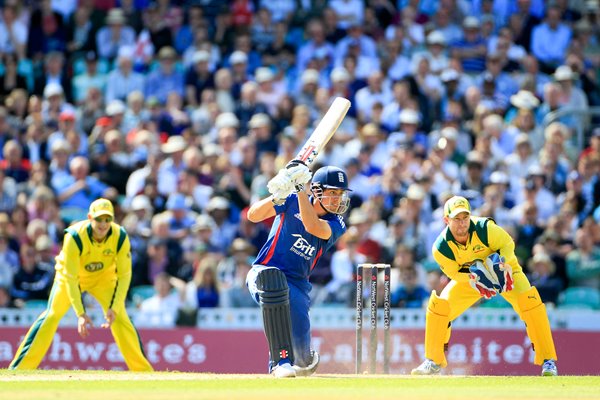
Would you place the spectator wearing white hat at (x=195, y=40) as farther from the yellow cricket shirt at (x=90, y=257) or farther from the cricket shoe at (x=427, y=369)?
the cricket shoe at (x=427, y=369)

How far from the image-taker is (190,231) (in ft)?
52.7

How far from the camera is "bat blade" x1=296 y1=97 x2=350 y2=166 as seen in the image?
1106 cm

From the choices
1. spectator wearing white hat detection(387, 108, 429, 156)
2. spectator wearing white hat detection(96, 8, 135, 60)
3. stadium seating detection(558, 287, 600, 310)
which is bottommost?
stadium seating detection(558, 287, 600, 310)

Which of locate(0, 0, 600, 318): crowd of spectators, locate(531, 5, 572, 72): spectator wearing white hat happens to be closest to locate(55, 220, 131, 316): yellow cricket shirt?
locate(0, 0, 600, 318): crowd of spectators

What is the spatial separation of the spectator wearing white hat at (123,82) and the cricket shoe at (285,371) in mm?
9051

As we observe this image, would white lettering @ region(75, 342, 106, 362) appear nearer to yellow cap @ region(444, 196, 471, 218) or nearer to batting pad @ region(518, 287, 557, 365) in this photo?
yellow cap @ region(444, 196, 471, 218)

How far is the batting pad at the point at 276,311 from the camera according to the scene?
10.2m

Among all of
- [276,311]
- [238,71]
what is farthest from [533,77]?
[276,311]

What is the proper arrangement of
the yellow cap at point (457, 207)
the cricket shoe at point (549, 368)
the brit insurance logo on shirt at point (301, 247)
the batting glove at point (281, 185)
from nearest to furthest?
1. the batting glove at point (281, 185)
2. the brit insurance logo on shirt at point (301, 247)
3. the yellow cap at point (457, 207)
4. the cricket shoe at point (549, 368)

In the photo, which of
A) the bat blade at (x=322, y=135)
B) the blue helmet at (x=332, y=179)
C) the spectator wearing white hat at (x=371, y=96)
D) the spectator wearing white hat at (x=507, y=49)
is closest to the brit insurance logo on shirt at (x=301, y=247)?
the blue helmet at (x=332, y=179)

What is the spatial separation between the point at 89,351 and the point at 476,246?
5293mm

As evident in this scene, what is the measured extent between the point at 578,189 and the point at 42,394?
940 cm

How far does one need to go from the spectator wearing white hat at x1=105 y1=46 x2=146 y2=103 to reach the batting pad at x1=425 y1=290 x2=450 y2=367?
8097 millimetres

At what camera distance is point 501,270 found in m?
11.3
